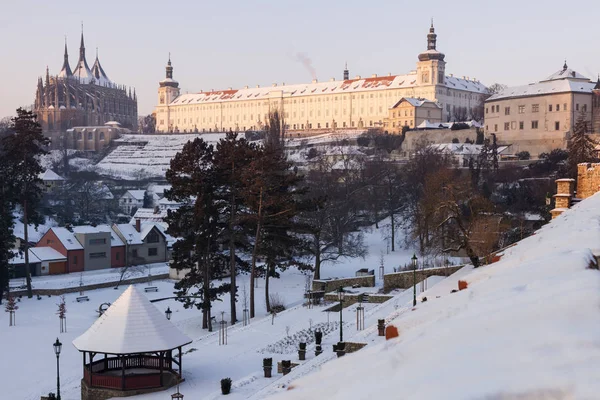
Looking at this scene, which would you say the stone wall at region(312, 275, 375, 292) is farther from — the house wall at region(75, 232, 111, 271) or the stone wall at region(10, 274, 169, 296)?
the house wall at region(75, 232, 111, 271)

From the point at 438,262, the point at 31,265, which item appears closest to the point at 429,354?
the point at 438,262

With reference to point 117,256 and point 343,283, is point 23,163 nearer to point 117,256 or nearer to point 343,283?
point 117,256

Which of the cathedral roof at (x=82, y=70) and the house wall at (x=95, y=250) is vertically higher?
the cathedral roof at (x=82, y=70)

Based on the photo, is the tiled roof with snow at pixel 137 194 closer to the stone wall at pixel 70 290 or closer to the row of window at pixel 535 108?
the stone wall at pixel 70 290

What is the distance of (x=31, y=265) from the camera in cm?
4806

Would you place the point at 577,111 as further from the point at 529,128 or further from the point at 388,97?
the point at 388,97

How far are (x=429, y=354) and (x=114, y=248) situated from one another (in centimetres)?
5198

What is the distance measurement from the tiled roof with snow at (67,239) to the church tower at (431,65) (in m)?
Answer: 90.3

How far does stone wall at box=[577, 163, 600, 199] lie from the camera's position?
22.0 meters

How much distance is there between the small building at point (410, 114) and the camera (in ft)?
369

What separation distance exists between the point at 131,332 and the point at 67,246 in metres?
34.0

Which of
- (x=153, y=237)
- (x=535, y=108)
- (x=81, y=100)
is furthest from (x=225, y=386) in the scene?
(x=81, y=100)

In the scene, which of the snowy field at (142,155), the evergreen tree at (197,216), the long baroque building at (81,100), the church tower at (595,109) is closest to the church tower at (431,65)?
the snowy field at (142,155)

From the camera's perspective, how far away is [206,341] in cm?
2505
